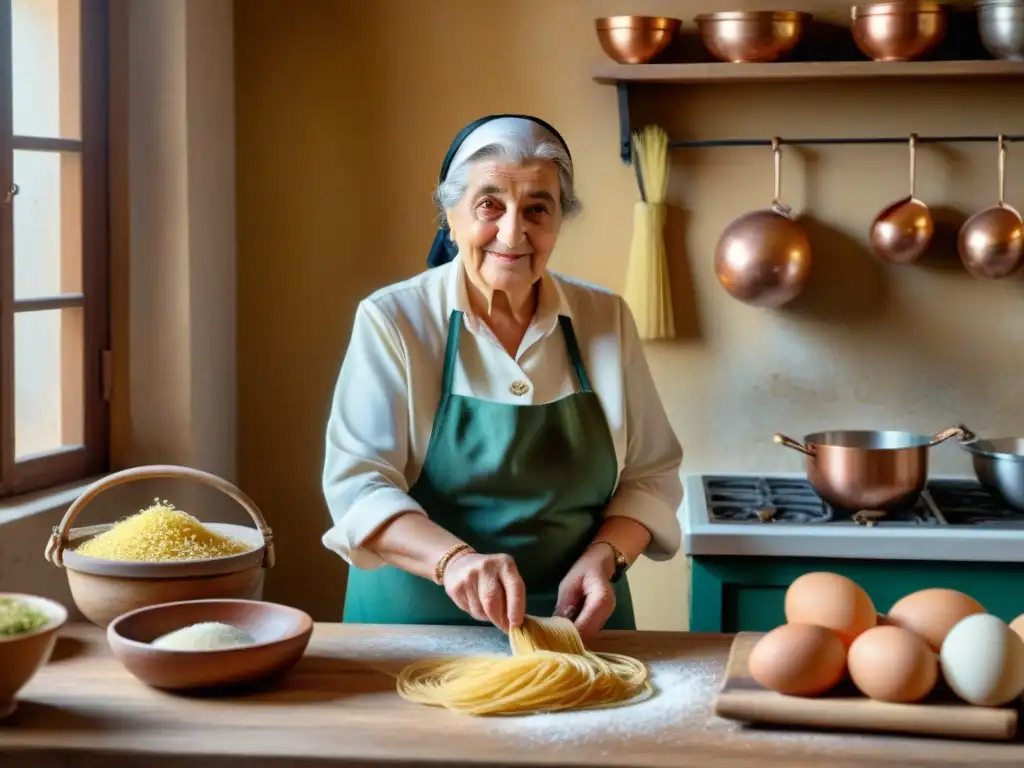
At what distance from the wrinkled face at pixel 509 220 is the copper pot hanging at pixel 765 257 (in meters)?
0.97

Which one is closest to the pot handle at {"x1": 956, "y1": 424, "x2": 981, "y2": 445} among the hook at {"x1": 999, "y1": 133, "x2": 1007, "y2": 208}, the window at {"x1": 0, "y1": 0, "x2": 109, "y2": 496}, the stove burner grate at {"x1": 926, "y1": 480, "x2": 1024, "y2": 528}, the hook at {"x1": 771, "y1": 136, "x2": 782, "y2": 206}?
the stove burner grate at {"x1": 926, "y1": 480, "x2": 1024, "y2": 528}

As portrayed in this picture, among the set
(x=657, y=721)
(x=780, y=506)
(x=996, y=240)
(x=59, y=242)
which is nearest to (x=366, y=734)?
(x=657, y=721)

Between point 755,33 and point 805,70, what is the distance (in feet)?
0.43

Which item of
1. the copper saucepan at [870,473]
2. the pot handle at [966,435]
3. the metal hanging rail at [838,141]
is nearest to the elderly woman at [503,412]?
the copper saucepan at [870,473]

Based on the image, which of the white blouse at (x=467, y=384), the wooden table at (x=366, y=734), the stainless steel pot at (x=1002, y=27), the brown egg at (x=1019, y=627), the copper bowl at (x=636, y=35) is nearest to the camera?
the wooden table at (x=366, y=734)

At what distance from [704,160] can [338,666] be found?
1708 mm

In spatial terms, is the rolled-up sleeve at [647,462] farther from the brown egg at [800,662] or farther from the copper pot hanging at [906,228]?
the copper pot hanging at [906,228]

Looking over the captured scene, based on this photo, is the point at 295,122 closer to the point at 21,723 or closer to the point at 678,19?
the point at 678,19

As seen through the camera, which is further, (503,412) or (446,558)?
(503,412)

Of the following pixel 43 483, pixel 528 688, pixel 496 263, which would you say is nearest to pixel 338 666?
pixel 528 688

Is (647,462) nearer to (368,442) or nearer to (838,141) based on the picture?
(368,442)

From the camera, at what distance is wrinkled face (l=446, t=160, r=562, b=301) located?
71.7 inches

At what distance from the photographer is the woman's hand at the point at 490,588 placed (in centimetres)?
152

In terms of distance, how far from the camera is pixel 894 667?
4.17 feet
